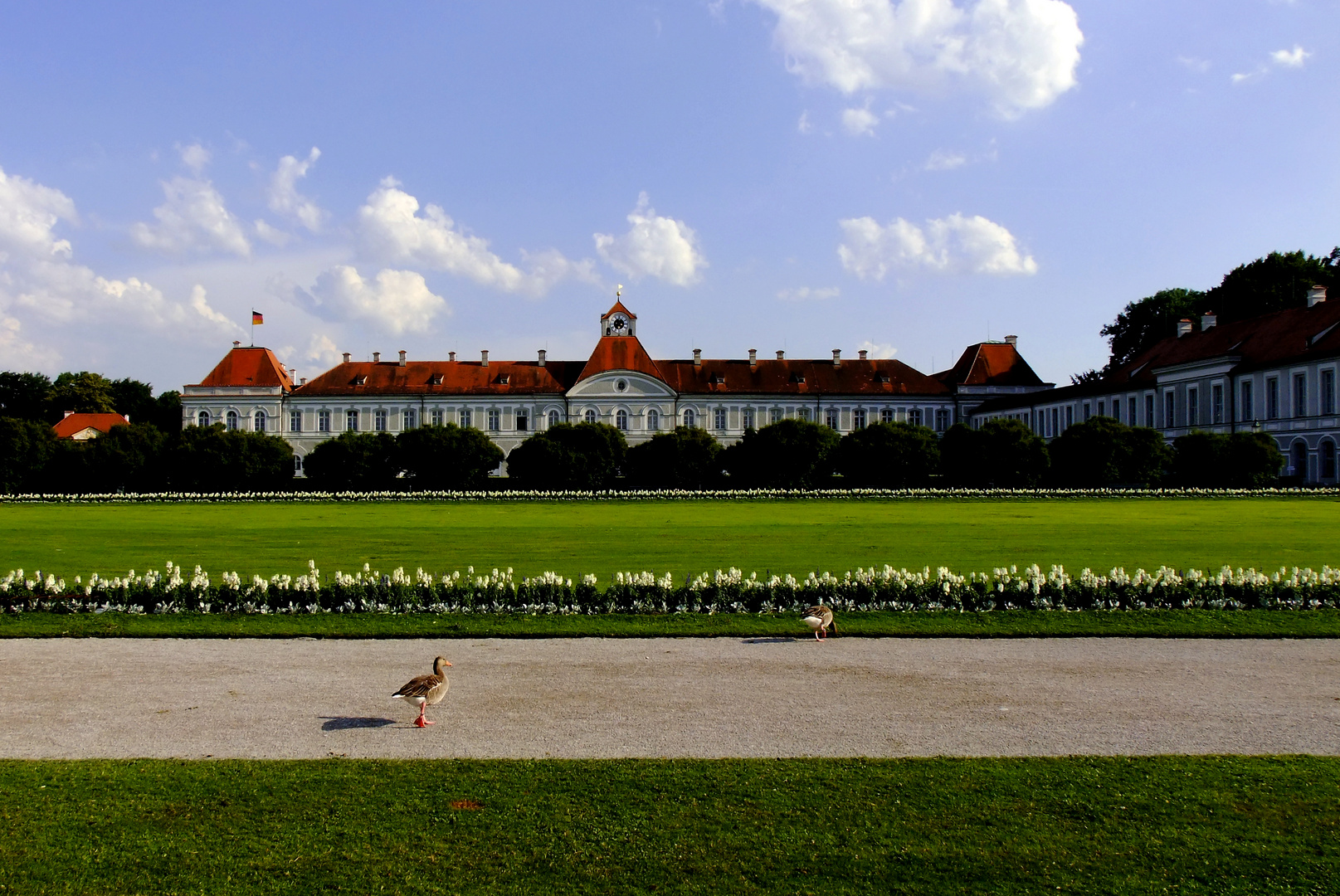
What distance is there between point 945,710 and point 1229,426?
6688 centimetres

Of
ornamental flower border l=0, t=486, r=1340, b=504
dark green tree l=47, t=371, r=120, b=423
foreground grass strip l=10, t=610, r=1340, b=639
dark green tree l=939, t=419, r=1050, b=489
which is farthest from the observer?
dark green tree l=47, t=371, r=120, b=423

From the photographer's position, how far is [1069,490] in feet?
160

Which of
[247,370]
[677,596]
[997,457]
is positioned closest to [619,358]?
[247,370]

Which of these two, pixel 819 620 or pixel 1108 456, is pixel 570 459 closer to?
pixel 1108 456

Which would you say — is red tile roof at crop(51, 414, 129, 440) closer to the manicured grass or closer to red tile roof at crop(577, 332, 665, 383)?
red tile roof at crop(577, 332, 665, 383)

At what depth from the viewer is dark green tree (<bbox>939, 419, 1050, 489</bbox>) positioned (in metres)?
52.8

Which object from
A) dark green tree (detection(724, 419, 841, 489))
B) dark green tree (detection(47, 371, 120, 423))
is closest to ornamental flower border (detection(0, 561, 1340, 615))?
dark green tree (detection(724, 419, 841, 489))

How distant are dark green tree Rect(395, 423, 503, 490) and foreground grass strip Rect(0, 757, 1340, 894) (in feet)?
166

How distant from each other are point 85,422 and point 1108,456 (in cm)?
8599

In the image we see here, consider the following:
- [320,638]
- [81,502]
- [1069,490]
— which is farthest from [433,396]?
[320,638]

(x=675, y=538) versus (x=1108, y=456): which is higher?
(x=1108, y=456)

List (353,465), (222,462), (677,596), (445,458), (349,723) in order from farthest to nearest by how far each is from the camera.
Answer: (353,465)
(445,458)
(222,462)
(677,596)
(349,723)

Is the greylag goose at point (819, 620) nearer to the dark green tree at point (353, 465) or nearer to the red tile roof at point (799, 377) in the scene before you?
the dark green tree at point (353, 465)

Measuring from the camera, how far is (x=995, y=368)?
88875 millimetres
